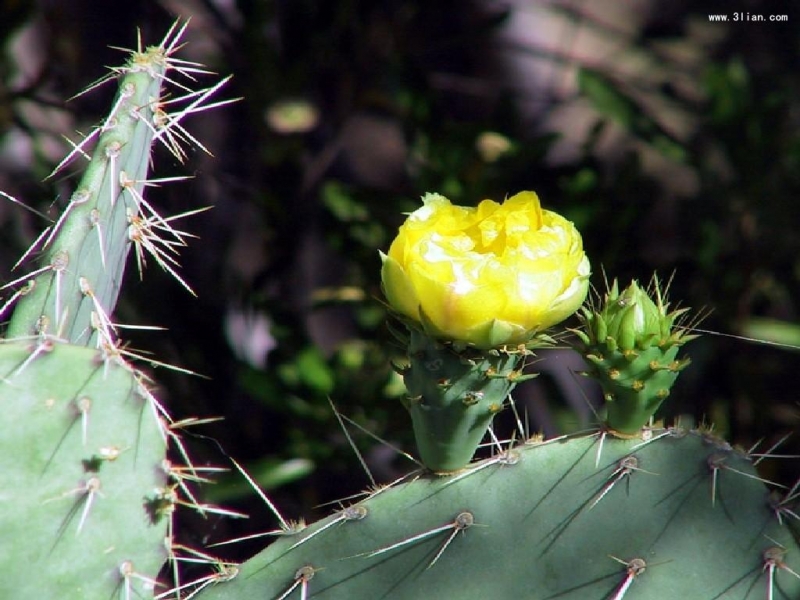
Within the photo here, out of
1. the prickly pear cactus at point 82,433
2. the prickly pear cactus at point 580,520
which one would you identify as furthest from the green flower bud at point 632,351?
the prickly pear cactus at point 82,433

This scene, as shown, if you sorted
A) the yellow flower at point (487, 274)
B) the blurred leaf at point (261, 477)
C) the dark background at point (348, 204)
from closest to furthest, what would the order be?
1. the yellow flower at point (487, 274)
2. the blurred leaf at point (261, 477)
3. the dark background at point (348, 204)

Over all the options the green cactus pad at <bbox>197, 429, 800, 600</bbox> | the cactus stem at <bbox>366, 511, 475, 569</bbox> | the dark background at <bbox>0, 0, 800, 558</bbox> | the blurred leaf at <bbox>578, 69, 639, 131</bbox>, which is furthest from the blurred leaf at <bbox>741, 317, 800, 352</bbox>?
the cactus stem at <bbox>366, 511, 475, 569</bbox>

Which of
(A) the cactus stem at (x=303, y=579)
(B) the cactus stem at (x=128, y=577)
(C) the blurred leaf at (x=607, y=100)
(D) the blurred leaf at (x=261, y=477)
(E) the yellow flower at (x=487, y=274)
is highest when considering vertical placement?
(E) the yellow flower at (x=487, y=274)

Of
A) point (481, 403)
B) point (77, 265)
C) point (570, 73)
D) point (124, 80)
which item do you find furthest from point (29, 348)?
point (570, 73)

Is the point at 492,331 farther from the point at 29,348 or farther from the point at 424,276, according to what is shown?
the point at 29,348

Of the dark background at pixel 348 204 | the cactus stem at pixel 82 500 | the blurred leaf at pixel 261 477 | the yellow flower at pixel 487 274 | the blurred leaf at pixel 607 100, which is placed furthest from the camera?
the blurred leaf at pixel 607 100

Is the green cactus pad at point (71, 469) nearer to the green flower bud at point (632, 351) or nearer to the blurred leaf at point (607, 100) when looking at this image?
the green flower bud at point (632, 351)
